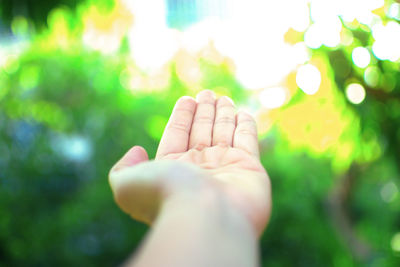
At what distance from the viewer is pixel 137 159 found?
0.50 metres

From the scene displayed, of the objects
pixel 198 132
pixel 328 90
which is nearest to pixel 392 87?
pixel 328 90

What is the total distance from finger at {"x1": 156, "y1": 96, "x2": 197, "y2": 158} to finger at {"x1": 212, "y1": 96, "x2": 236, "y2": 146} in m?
0.03

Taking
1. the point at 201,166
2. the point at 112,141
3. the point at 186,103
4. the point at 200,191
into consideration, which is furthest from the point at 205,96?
the point at 112,141

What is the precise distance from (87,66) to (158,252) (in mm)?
2224

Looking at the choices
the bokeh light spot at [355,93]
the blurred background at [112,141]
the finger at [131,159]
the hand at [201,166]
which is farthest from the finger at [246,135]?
the blurred background at [112,141]

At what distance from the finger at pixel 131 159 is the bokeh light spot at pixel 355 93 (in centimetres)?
76

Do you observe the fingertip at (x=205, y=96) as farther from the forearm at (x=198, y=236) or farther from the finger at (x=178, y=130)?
the forearm at (x=198, y=236)

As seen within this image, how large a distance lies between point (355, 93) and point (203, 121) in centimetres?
66

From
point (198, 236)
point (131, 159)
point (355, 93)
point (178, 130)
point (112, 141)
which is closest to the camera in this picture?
point (198, 236)

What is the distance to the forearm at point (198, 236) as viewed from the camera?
306 millimetres

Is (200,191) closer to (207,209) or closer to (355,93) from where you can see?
(207,209)

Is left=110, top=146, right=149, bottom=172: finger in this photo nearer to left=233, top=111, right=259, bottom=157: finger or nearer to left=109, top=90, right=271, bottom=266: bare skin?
left=109, top=90, right=271, bottom=266: bare skin

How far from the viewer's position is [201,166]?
1.65 feet

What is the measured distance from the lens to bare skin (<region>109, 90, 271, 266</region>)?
0.32 metres
